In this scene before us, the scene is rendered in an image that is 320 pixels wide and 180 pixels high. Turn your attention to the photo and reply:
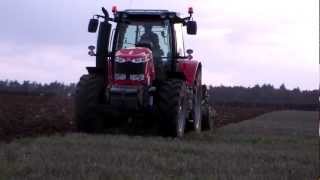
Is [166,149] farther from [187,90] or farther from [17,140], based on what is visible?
[187,90]

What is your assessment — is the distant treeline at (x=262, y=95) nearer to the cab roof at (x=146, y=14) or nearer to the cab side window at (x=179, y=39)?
the cab side window at (x=179, y=39)

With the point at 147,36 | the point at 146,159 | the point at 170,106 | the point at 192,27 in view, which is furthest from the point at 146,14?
the point at 146,159

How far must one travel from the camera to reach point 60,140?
13.1 meters

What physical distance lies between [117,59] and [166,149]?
415cm

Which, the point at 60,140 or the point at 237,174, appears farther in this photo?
the point at 60,140

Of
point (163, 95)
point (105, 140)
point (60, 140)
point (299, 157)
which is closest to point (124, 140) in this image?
point (105, 140)

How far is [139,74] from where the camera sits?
15984mm

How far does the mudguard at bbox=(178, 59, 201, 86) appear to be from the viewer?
57.7 ft

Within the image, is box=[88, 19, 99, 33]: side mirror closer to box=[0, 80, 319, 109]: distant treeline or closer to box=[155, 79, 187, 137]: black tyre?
box=[155, 79, 187, 137]: black tyre

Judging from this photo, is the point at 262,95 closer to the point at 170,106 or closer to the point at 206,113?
the point at 206,113

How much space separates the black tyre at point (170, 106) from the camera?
1577cm

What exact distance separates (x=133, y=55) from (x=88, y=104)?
142cm

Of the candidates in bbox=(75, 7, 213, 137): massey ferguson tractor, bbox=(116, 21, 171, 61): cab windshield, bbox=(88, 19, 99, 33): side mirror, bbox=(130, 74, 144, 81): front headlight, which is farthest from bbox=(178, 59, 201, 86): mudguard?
bbox=(88, 19, 99, 33): side mirror

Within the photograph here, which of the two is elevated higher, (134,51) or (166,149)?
(134,51)
